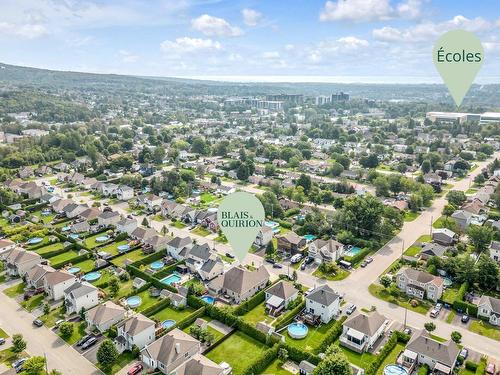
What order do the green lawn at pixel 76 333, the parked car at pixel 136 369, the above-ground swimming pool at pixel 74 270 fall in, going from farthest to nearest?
the above-ground swimming pool at pixel 74 270, the green lawn at pixel 76 333, the parked car at pixel 136 369

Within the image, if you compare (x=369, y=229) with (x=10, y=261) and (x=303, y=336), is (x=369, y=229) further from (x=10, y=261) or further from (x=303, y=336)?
(x=10, y=261)

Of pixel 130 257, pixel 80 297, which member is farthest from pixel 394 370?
pixel 130 257

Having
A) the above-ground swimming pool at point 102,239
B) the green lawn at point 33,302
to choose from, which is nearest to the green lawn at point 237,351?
the green lawn at point 33,302

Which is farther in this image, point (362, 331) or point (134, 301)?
point (134, 301)

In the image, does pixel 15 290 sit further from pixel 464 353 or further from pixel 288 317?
pixel 464 353

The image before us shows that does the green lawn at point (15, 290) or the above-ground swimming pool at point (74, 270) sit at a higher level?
the above-ground swimming pool at point (74, 270)

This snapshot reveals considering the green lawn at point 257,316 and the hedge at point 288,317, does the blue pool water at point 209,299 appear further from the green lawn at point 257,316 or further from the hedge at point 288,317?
the hedge at point 288,317
